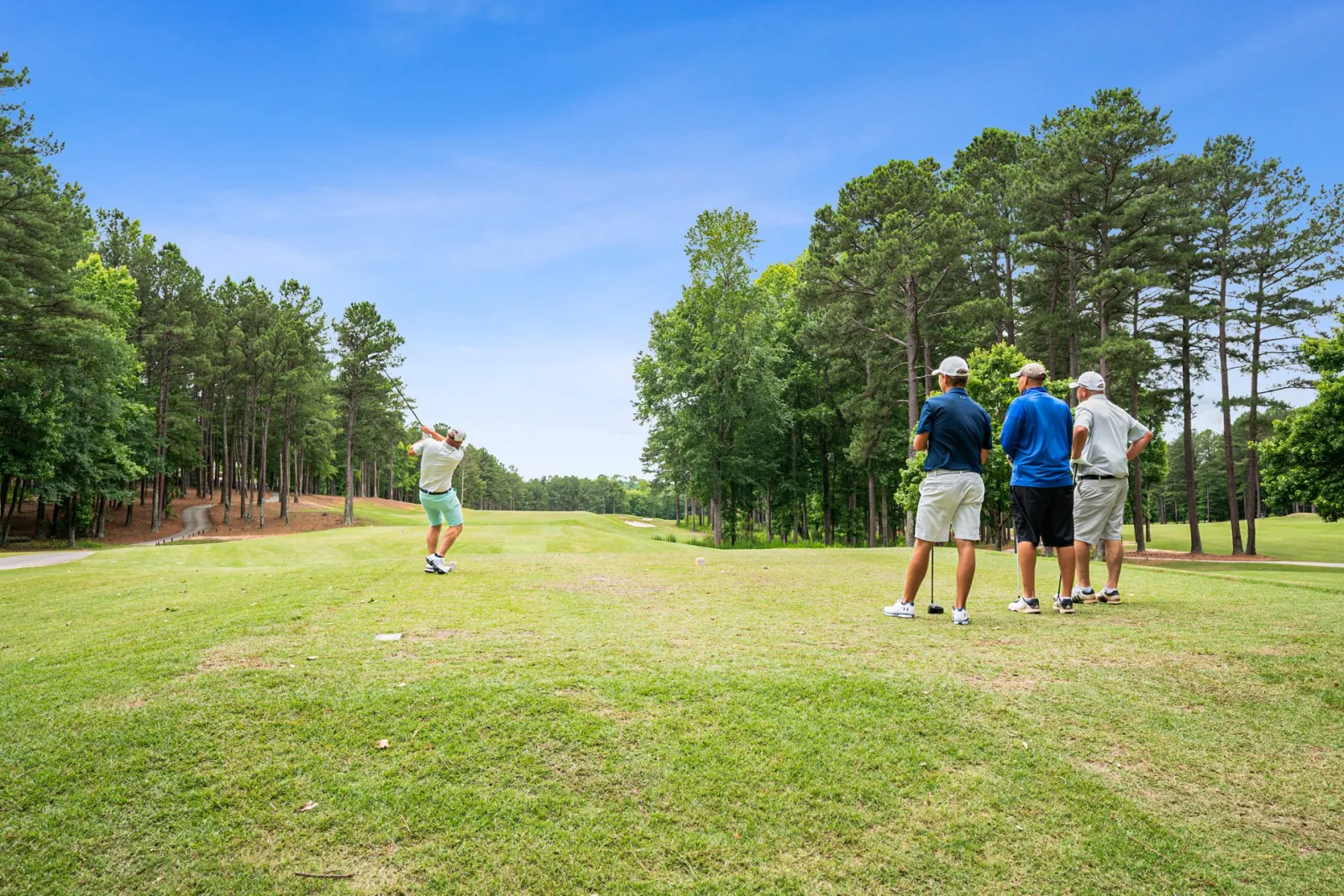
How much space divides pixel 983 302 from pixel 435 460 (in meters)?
22.4

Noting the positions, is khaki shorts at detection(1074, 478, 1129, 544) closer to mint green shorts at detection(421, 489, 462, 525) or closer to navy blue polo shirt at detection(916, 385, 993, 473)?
navy blue polo shirt at detection(916, 385, 993, 473)

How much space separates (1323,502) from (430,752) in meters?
30.9

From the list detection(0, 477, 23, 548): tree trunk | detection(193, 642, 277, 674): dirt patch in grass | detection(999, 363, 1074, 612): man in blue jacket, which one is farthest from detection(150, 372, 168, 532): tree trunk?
detection(999, 363, 1074, 612): man in blue jacket

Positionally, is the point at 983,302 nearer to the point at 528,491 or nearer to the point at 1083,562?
the point at 1083,562

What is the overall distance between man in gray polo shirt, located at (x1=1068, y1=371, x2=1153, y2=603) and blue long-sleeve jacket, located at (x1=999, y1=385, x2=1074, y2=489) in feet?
1.57

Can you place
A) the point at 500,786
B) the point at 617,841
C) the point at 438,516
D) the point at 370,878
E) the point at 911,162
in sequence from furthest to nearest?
1. the point at 911,162
2. the point at 438,516
3. the point at 500,786
4. the point at 617,841
5. the point at 370,878

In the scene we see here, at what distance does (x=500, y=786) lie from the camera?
9.27 feet

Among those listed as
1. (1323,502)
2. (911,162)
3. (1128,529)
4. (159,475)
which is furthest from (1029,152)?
(1128,529)

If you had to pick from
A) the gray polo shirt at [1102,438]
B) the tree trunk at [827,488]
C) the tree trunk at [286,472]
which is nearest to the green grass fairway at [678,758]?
the gray polo shirt at [1102,438]

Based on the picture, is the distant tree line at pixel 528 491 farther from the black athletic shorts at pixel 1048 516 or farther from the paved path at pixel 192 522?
the black athletic shorts at pixel 1048 516

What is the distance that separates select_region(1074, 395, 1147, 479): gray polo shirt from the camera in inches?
266

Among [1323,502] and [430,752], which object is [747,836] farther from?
[1323,502]

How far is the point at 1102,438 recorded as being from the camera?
22.3 feet

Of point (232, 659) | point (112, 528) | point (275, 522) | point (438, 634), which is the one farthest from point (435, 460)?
point (112, 528)
